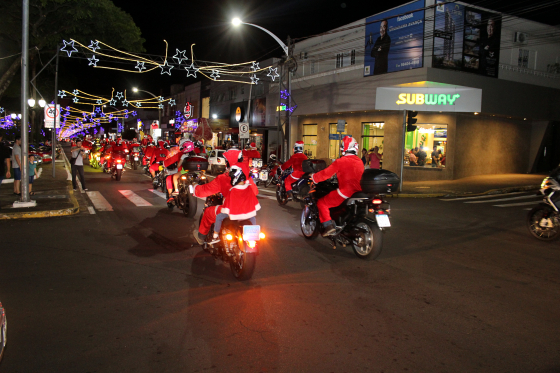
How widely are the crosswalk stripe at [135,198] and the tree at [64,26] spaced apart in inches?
289

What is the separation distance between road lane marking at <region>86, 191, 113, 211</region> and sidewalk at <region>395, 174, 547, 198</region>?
10358 mm

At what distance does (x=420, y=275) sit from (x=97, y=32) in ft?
60.3

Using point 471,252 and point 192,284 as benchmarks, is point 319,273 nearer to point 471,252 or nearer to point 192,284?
point 192,284

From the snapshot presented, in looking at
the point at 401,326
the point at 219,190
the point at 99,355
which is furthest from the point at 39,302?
the point at 401,326

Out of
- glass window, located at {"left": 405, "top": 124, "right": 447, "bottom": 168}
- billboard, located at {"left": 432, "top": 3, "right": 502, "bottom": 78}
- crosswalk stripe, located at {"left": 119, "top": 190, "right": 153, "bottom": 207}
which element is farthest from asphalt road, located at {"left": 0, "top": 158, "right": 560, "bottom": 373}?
glass window, located at {"left": 405, "top": 124, "right": 447, "bottom": 168}

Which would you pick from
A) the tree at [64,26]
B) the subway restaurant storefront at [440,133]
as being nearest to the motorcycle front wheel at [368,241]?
the subway restaurant storefront at [440,133]

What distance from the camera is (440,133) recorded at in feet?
74.5

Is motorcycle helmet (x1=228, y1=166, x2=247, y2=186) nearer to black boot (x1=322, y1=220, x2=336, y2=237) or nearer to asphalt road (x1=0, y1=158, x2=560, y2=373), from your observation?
asphalt road (x1=0, y1=158, x2=560, y2=373)

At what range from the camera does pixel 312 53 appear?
29703 mm

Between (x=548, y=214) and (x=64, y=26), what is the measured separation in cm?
1866

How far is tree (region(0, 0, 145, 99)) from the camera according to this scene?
17.1 meters

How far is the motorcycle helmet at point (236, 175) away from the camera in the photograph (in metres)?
6.00

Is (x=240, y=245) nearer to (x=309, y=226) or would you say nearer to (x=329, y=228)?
(x=329, y=228)

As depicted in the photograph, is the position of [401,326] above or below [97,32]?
below
